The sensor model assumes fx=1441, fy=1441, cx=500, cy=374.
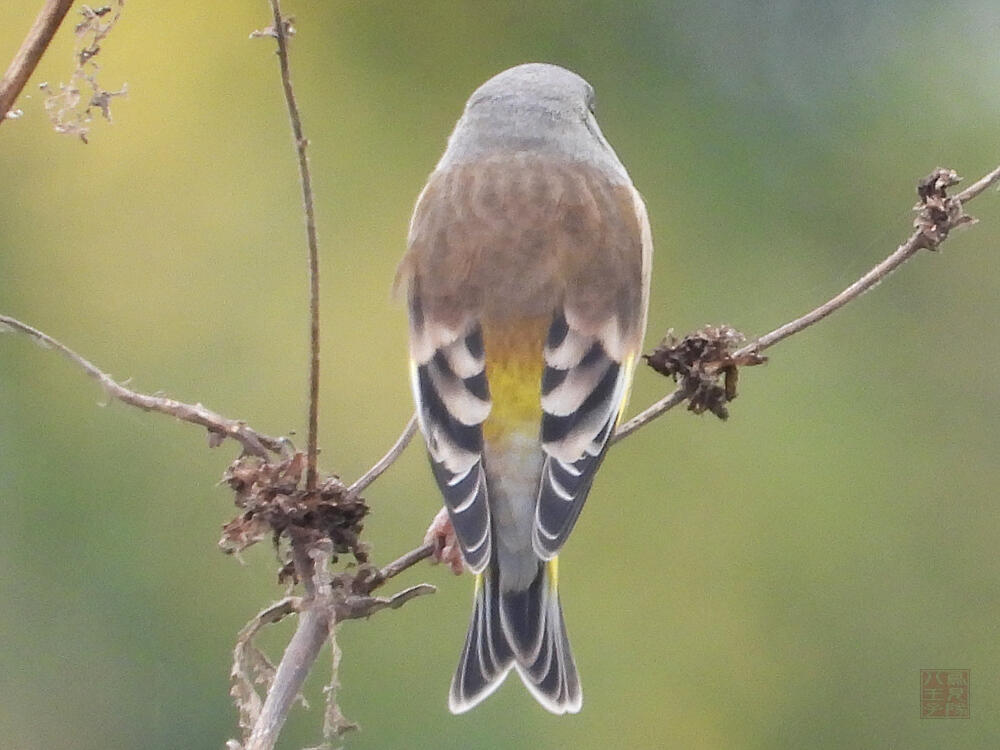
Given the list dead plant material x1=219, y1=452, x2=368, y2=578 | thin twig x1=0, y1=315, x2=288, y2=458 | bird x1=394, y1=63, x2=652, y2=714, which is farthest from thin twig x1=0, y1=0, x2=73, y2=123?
bird x1=394, y1=63, x2=652, y2=714

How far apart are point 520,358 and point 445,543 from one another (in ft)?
1.13

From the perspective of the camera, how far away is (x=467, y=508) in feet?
7.27

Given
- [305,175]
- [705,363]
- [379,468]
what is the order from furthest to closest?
[705,363] → [379,468] → [305,175]

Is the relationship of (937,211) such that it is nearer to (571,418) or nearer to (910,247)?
(910,247)

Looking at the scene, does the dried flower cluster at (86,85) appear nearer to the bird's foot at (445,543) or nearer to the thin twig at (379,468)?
the thin twig at (379,468)

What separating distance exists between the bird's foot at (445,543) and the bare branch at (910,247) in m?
0.37

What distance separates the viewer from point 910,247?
1854mm

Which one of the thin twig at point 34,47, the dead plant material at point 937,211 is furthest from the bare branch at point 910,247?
the thin twig at point 34,47

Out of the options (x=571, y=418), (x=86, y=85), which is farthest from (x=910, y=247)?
(x=86, y=85)

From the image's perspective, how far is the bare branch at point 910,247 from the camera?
1813mm

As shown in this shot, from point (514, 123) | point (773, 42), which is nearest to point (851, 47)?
point (773, 42)

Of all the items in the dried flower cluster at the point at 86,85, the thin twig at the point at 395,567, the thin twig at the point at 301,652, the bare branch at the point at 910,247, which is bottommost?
the thin twig at the point at 301,652

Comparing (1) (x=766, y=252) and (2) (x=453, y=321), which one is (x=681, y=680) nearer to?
(1) (x=766, y=252)

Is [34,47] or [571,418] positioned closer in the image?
[34,47]
